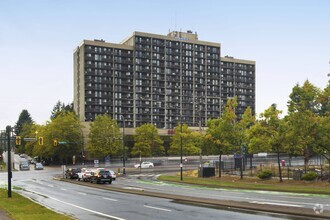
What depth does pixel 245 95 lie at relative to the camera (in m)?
189

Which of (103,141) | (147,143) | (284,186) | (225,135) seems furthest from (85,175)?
(147,143)

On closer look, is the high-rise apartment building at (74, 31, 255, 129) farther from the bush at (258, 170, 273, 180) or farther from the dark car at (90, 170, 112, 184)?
the bush at (258, 170, 273, 180)

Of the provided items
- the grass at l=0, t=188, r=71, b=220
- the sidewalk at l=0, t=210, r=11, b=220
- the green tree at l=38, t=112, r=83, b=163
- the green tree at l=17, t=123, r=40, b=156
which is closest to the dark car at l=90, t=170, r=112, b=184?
the grass at l=0, t=188, r=71, b=220

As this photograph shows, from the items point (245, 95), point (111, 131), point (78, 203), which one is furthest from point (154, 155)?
point (78, 203)

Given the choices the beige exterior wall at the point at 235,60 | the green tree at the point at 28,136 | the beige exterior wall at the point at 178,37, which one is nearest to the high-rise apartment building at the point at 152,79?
the beige exterior wall at the point at 178,37

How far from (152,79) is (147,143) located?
154ft

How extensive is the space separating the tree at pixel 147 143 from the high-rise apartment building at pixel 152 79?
34170 mm

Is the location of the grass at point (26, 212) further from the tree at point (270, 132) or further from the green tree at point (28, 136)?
the green tree at point (28, 136)

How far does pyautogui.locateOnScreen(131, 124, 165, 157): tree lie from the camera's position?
119438 millimetres

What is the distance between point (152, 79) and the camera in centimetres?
16212

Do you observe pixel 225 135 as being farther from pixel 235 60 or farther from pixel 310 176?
pixel 235 60

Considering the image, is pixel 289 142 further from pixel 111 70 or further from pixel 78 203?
pixel 111 70

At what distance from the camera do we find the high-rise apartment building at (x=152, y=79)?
151m

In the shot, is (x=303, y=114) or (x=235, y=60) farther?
(x=235, y=60)
